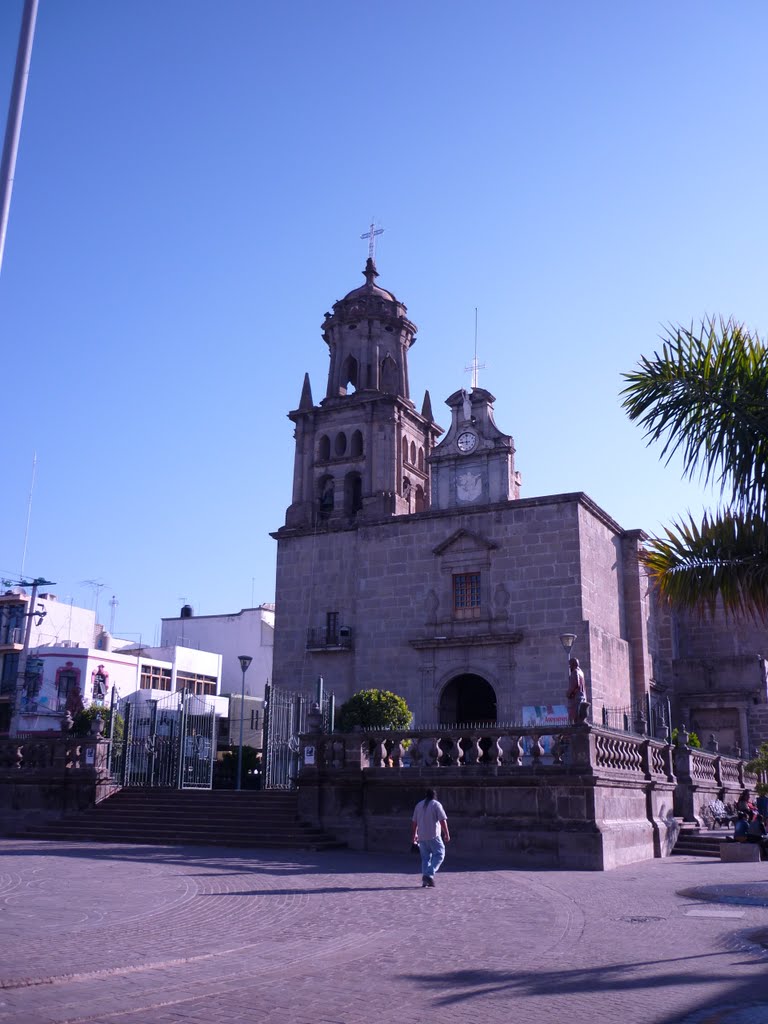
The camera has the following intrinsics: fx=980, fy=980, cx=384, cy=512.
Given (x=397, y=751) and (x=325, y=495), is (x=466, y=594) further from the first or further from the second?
(x=397, y=751)

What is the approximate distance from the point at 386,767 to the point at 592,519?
1694cm

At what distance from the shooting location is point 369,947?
9117 millimetres

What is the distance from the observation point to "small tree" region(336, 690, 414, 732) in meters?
28.3

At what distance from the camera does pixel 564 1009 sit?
674cm

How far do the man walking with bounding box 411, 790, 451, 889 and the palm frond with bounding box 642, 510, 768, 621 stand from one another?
6207 mm

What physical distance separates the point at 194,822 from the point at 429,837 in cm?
907

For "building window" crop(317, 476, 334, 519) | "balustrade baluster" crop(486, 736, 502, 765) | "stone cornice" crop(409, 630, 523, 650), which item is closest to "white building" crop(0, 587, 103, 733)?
"building window" crop(317, 476, 334, 519)

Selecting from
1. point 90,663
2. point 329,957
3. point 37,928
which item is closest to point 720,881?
point 329,957

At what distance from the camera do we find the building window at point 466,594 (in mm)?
34312

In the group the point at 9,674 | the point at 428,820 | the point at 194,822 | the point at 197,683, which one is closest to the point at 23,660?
the point at 9,674

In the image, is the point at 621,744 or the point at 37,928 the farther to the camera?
the point at 621,744

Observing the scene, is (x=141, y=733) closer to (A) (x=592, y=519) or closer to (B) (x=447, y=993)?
(A) (x=592, y=519)

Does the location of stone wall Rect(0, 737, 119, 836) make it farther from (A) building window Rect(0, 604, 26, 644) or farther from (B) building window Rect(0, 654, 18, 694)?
(A) building window Rect(0, 604, 26, 644)

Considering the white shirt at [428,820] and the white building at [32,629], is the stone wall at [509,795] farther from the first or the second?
the white building at [32,629]
